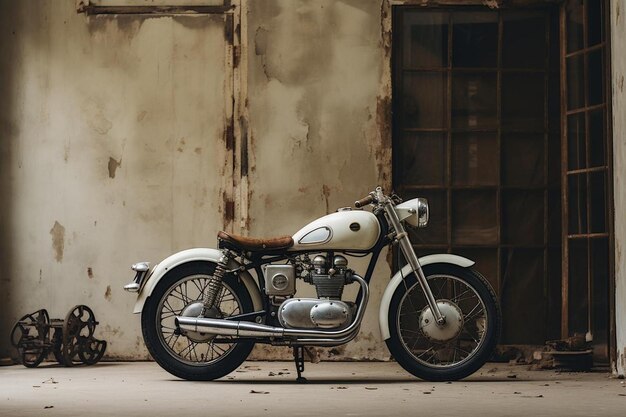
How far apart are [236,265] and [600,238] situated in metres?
2.27

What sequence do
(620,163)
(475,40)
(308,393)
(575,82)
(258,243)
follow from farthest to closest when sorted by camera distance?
(475,40)
(575,82)
(620,163)
(258,243)
(308,393)

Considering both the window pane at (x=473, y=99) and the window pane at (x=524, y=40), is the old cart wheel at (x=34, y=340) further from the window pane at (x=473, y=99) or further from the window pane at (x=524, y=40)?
the window pane at (x=524, y=40)

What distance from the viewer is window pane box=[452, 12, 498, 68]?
293 inches

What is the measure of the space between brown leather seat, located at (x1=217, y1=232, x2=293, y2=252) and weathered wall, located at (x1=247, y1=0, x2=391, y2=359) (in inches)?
56.6

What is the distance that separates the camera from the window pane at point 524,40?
743cm

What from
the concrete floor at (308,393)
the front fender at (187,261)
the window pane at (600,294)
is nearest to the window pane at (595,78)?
the window pane at (600,294)

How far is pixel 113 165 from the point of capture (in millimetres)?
7512

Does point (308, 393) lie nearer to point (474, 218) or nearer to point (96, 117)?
point (474, 218)

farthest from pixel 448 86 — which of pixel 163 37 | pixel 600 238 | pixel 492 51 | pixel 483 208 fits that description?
pixel 163 37

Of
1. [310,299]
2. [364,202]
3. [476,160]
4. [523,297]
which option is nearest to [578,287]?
[523,297]

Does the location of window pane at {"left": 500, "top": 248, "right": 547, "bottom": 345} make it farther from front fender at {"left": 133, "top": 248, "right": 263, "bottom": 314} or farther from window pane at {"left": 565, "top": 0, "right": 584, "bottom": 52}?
front fender at {"left": 133, "top": 248, "right": 263, "bottom": 314}

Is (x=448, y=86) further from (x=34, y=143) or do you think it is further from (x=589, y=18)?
(x=34, y=143)

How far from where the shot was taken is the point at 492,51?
24.4 ft

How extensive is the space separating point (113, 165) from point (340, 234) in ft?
7.28
